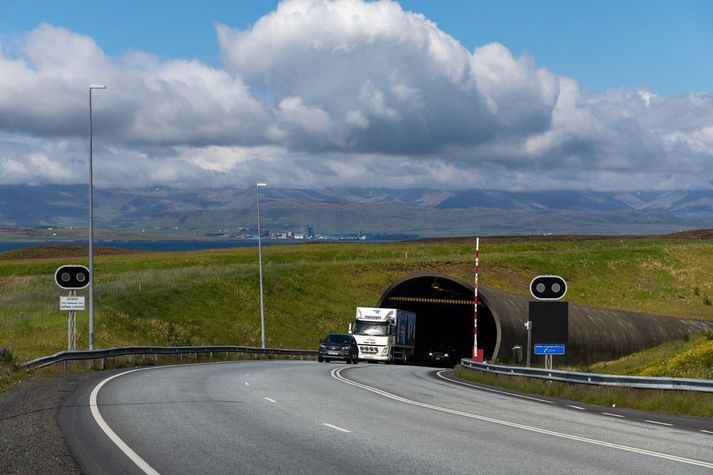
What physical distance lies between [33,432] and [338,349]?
33701 mm

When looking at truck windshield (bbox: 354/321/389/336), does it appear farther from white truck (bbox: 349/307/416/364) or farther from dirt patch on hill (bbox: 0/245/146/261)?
dirt patch on hill (bbox: 0/245/146/261)

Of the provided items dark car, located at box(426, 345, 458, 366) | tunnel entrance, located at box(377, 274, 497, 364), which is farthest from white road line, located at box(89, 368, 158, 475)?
dark car, located at box(426, 345, 458, 366)

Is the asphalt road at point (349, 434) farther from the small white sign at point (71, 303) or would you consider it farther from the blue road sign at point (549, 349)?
the small white sign at point (71, 303)

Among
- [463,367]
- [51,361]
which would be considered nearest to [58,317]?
[51,361]

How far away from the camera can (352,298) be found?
77.0 meters

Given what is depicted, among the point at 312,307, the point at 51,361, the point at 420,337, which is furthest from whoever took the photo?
the point at 312,307

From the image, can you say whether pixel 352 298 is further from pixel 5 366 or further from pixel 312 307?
pixel 5 366

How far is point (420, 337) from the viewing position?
66312mm

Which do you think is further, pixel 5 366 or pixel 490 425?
pixel 5 366

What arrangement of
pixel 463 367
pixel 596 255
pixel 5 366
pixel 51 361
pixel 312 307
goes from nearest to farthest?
pixel 5 366, pixel 51 361, pixel 463 367, pixel 312 307, pixel 596 255

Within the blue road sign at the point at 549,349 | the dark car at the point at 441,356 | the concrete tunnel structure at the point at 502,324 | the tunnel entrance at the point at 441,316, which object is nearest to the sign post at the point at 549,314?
the blue road sign at the point at 549,349

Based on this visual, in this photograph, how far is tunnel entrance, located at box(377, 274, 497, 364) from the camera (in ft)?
192

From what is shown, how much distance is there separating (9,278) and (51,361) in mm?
52555

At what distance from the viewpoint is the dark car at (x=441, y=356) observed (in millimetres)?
63816
